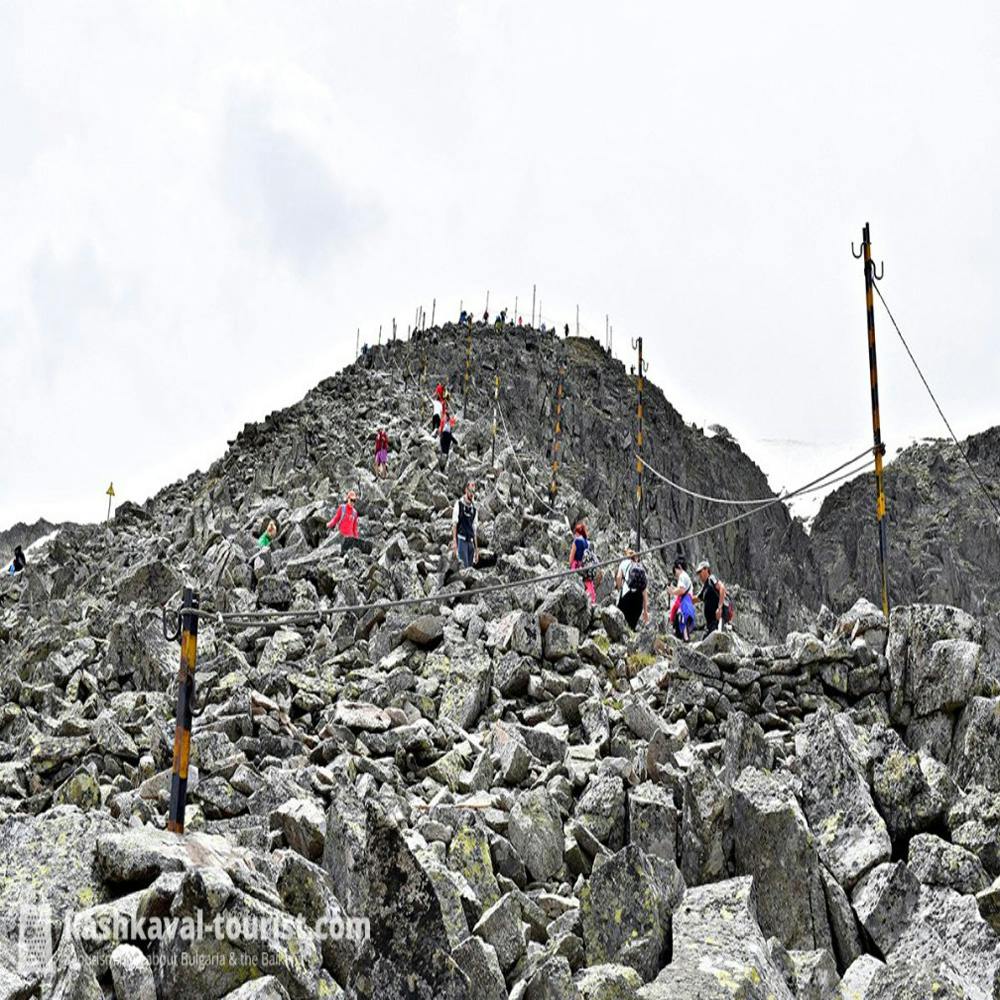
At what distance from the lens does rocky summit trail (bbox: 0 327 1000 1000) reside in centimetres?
568

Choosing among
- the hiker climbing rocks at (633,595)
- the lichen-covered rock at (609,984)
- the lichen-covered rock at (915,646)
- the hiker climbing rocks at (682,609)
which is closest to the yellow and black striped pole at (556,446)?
the hiker climbing rocks at (682,609)

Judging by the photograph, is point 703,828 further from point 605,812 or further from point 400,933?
point 400,933

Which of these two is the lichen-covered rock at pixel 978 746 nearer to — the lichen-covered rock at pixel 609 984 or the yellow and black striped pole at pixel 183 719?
the lichen-covered rock at pixel 609 984

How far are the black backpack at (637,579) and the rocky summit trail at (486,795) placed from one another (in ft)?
2.34

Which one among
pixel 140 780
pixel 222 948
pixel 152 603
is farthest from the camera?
pixel 152 603

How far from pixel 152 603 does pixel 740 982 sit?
1428cm

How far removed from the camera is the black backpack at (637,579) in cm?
1486

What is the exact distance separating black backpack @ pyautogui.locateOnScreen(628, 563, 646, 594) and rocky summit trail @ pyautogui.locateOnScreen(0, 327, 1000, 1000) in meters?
0.71

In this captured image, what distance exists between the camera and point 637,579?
1487 centimetres

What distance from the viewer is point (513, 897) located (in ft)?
22.2

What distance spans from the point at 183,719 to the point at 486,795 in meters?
2.81

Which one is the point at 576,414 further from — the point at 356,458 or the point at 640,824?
the point at 640,824

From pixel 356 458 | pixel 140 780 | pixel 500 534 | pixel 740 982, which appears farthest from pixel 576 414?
pixel 740 982

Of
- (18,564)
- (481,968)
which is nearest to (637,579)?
(481,968)
